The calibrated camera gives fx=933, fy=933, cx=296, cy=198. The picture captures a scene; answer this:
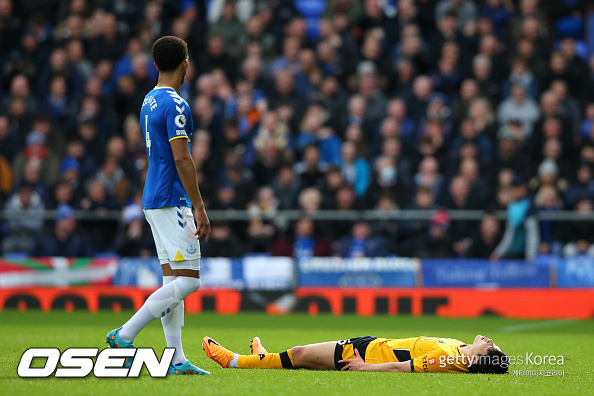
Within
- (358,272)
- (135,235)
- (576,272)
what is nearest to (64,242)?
(135,235)

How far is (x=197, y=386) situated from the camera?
20.6ft

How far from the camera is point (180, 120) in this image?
6711mm

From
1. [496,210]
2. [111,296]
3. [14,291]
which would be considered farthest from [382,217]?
[14,291]

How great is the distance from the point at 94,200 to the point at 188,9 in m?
4.91

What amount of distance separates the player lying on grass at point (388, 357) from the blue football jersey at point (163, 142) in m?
1.45

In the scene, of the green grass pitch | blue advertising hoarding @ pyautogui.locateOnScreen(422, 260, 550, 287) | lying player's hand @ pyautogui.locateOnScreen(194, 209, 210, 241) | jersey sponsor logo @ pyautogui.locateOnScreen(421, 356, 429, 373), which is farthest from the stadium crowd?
lying player's hand @ pyautogui.locateOnScreen(194, 209, 210, 241)

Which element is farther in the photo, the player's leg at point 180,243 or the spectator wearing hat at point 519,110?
the spectator wearing hat at point 519,110

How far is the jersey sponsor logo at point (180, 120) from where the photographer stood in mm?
6691

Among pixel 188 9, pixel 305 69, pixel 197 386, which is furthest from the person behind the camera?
pixel 188 9

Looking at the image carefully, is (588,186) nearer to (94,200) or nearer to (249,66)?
(249,66)

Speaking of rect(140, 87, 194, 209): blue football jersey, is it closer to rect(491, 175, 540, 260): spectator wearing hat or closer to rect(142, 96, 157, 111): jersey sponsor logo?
rect(142, 96, 157, 111): jersey sponsor logo

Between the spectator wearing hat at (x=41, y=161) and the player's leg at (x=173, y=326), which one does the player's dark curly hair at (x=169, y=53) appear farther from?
the spectator wearing hat at (x=41, y=161)

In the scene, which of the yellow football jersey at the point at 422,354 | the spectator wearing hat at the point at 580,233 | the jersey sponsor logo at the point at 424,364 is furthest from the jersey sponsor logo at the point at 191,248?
the spectator wearing hat at the point at 580,233

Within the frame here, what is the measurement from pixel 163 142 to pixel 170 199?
0.43 metres
